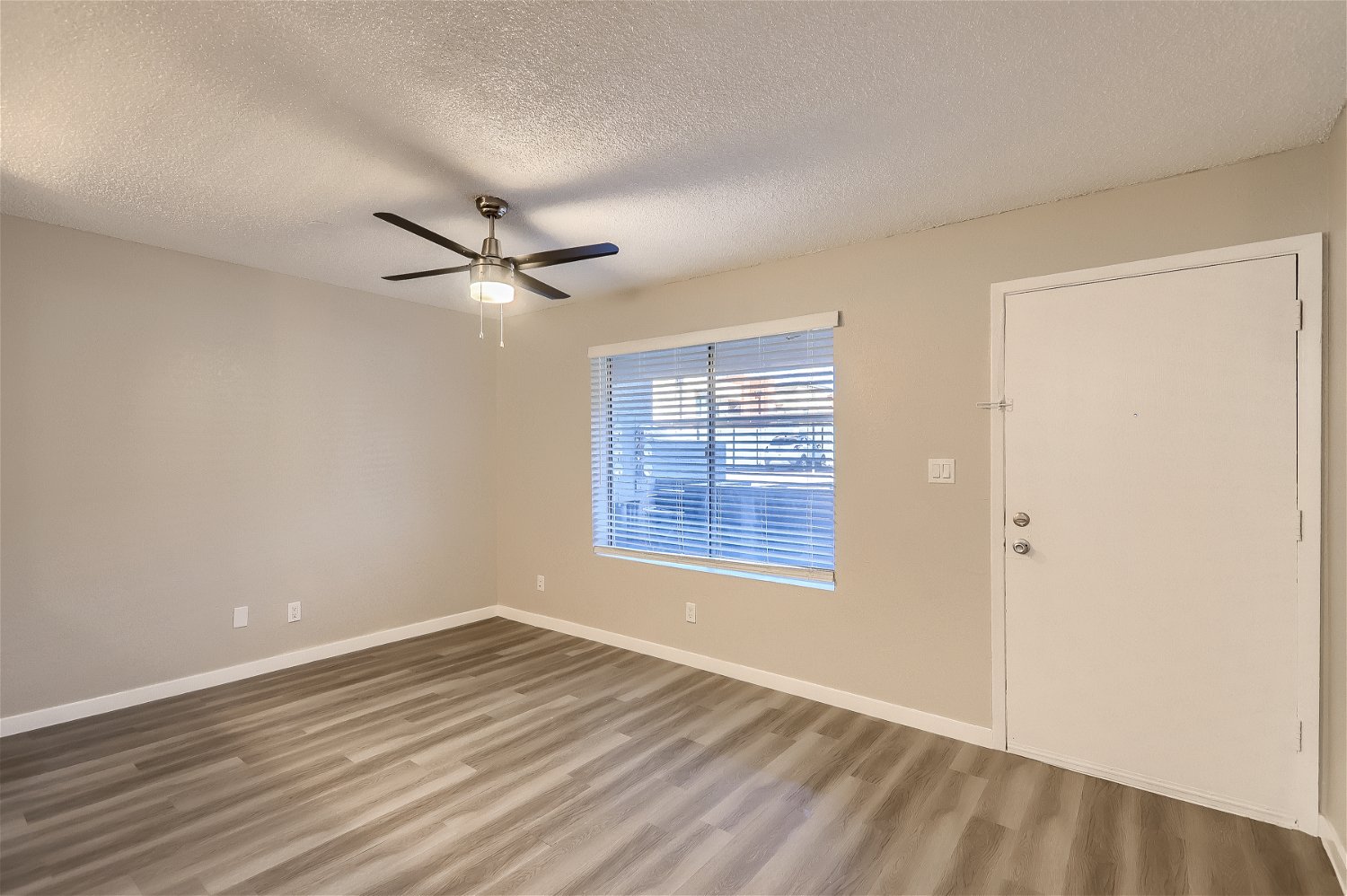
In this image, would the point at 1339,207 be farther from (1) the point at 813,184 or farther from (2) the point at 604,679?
(2) the point at 604,679

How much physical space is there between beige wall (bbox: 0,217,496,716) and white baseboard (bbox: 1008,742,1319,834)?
157 inches

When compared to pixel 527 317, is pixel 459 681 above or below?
below

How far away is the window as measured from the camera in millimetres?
3461

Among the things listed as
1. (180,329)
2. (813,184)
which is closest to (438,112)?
(813,184)

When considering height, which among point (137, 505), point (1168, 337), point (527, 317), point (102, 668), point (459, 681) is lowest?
point (459, 681)

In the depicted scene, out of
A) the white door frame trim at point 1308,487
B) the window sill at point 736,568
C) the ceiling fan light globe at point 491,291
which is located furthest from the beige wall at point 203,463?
the white door frame trim at point 1308,487

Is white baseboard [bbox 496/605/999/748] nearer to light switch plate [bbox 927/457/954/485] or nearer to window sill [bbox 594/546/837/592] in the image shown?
window sill [bbox 594/546/837/592]

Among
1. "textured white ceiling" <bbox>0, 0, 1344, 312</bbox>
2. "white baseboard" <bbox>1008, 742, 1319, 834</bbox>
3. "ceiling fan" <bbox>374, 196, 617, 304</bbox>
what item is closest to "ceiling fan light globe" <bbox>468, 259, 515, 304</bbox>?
"ceiling fan" <bbox>374, 196, 617, 304</bbox>

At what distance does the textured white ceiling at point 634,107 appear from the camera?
1.63 meters

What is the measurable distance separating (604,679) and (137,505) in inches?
108

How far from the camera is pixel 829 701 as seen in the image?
3.33 meters

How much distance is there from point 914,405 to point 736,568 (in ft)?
4.73

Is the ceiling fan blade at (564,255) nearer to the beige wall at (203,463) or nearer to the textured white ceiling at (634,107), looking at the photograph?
the textured white ceiling at (634,107)

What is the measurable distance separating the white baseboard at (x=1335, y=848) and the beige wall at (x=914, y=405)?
1.07 m
